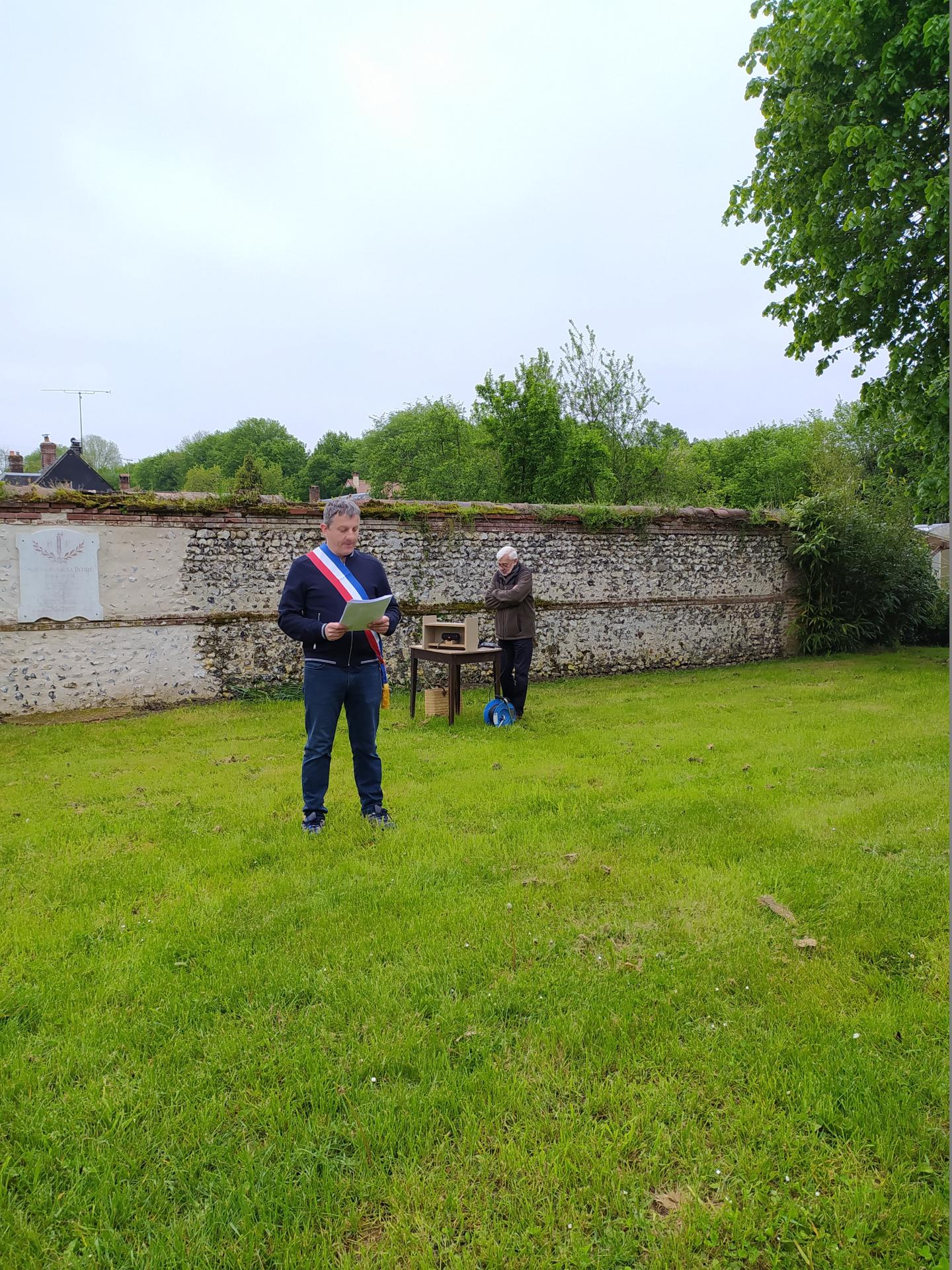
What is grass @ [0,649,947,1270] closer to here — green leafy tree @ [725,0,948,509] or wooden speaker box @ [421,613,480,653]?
wooden speaker box @ [421,613,480,653]

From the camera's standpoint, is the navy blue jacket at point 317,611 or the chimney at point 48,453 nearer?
the navy blue jacket at point 317,611

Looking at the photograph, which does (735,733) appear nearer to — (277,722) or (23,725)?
(277,722)

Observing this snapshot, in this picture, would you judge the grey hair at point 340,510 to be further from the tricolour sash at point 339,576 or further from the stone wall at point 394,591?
the stone wall at point 394,591

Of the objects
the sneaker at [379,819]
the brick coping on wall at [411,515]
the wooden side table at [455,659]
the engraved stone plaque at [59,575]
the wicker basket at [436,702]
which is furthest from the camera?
the brick coping on wall at [411,515]

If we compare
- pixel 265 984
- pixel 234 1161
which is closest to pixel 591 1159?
pixel 234 1161

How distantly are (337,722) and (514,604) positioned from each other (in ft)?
14.8

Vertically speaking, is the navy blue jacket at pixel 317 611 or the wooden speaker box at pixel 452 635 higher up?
the navy blue jacket at pixel 317 611

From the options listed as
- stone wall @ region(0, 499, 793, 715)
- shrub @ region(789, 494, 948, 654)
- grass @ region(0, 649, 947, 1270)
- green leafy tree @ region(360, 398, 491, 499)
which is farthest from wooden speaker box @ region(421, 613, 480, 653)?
Result: green leafy tree @ region(360, 398, 491, 499)

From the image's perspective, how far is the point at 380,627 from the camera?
5.29 m

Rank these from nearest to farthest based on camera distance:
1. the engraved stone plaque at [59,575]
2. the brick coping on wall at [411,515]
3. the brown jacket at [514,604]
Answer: the brown jacket at [514,604] < the engraved stone plaque at [59,575] < the brick coping on wall at [411,515]

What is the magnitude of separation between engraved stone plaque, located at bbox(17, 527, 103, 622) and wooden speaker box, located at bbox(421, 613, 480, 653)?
464cm

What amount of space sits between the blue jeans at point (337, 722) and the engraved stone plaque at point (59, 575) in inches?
261

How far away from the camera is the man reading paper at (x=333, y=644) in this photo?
520 cm

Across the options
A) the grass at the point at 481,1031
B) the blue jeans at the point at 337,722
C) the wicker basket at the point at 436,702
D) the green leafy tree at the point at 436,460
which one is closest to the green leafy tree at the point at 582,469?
the green leafy tree at the point at 436,460
